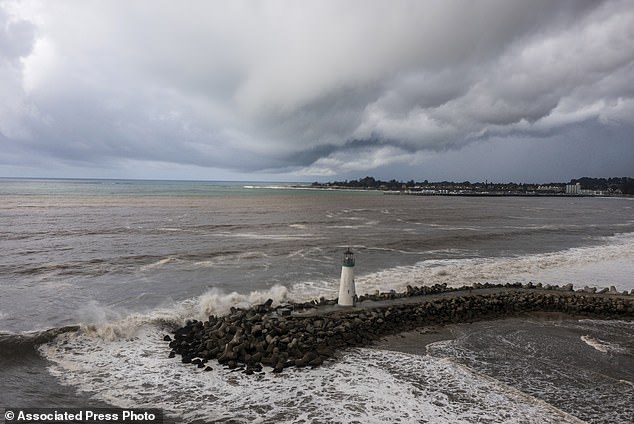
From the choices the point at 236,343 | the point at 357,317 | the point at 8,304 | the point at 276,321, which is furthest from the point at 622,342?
the point at 8,304

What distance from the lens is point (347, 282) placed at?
40.4 ft

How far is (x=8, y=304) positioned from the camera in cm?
1392

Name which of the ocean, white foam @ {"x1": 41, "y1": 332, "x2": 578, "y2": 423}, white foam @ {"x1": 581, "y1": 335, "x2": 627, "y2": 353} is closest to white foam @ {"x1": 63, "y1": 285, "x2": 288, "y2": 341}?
the ocean

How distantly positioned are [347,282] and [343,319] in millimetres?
1430

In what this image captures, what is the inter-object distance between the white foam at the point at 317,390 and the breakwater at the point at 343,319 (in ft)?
1.60

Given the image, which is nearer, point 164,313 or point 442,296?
point 164,313

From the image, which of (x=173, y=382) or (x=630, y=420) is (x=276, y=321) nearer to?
(x=173, y=382)

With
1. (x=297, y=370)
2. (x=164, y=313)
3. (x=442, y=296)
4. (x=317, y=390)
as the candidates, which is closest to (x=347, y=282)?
(x=442, y=296)

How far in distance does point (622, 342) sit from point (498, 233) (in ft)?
91.8

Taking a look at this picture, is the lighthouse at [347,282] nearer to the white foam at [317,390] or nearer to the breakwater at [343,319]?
the breakwater at [343,319]

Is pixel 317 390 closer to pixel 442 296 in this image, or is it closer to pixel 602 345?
pixel 442 296

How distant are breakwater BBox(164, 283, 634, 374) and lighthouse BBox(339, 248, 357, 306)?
0.28 m

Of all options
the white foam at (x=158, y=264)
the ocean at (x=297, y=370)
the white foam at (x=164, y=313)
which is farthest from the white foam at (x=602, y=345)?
the white foam at (x=158, y=264)

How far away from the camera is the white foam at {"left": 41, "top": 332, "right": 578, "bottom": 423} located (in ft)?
22.9
